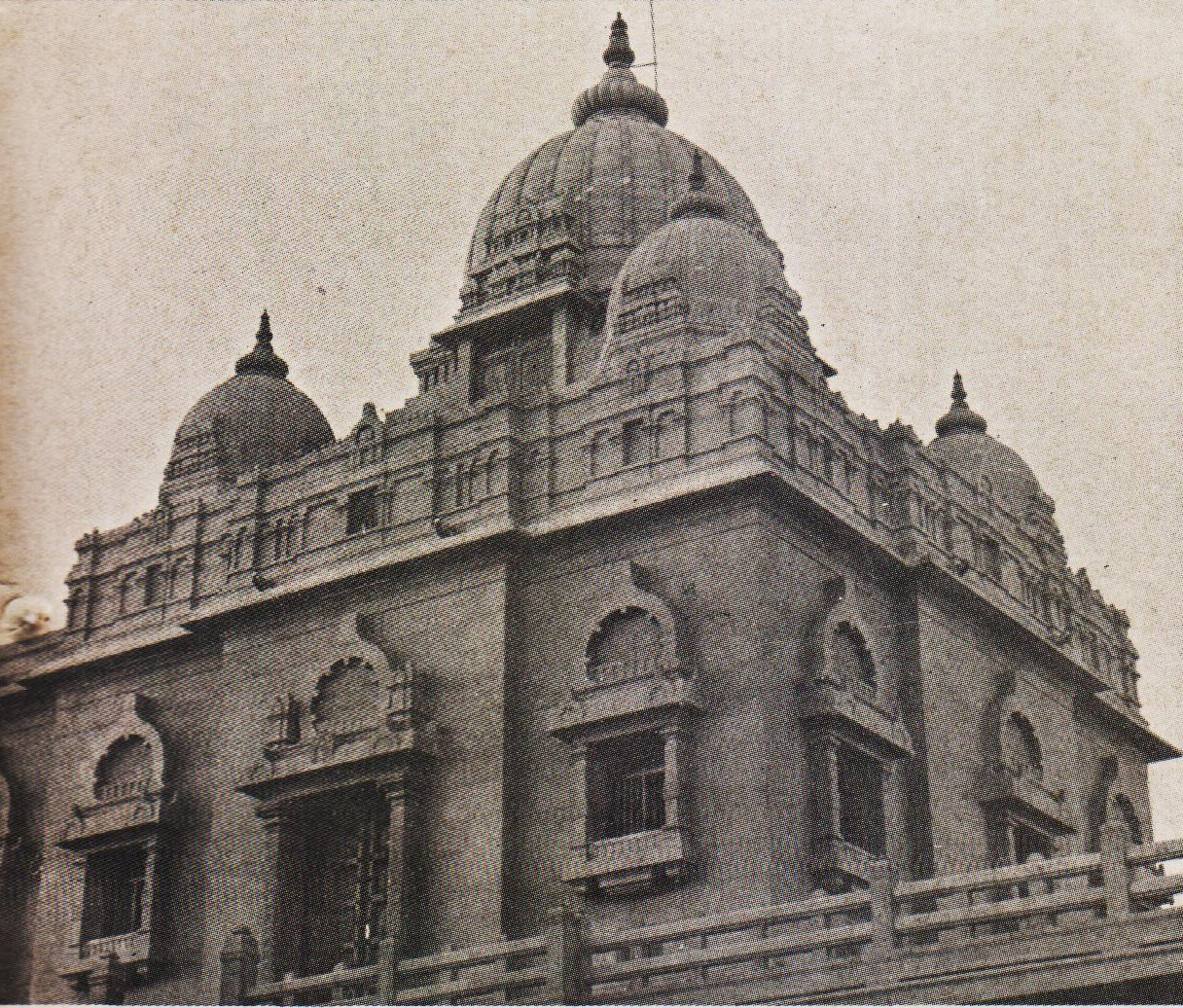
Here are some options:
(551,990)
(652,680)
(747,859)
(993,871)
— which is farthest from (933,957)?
(652,680)

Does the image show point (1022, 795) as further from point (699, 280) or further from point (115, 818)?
point (115, 818)

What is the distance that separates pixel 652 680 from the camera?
1101 inches

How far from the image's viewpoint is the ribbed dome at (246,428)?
34.8 m

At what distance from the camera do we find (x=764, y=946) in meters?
21.9

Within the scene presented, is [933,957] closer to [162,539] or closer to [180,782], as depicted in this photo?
[180,782]

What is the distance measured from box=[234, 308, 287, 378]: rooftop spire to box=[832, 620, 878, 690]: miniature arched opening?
38.9 feet

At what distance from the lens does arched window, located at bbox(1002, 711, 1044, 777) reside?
32281 mm

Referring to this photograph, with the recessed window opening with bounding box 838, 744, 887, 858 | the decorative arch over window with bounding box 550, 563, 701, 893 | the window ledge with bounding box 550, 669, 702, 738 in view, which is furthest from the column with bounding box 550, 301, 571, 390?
the recessed window opening with bounding box 838, 744, 887, 858

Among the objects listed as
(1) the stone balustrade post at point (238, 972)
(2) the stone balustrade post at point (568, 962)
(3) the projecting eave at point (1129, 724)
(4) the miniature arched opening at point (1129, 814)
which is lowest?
(2) the stone balustrade post at point (568, 962)

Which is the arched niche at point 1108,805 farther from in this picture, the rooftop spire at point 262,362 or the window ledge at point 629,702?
the rooftop spire at point 262,362

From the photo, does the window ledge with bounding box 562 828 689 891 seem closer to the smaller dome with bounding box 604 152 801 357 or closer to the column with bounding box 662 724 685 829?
the column with bounding box 662 724 685 829

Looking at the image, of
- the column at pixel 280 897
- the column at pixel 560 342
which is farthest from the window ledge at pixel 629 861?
the column at pixel 560 342

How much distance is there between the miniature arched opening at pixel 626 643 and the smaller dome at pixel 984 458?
31.6 feet

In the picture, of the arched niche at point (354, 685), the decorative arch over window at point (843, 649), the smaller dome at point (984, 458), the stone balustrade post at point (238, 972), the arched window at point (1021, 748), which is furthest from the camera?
the smaller dome at point (984, 458)
